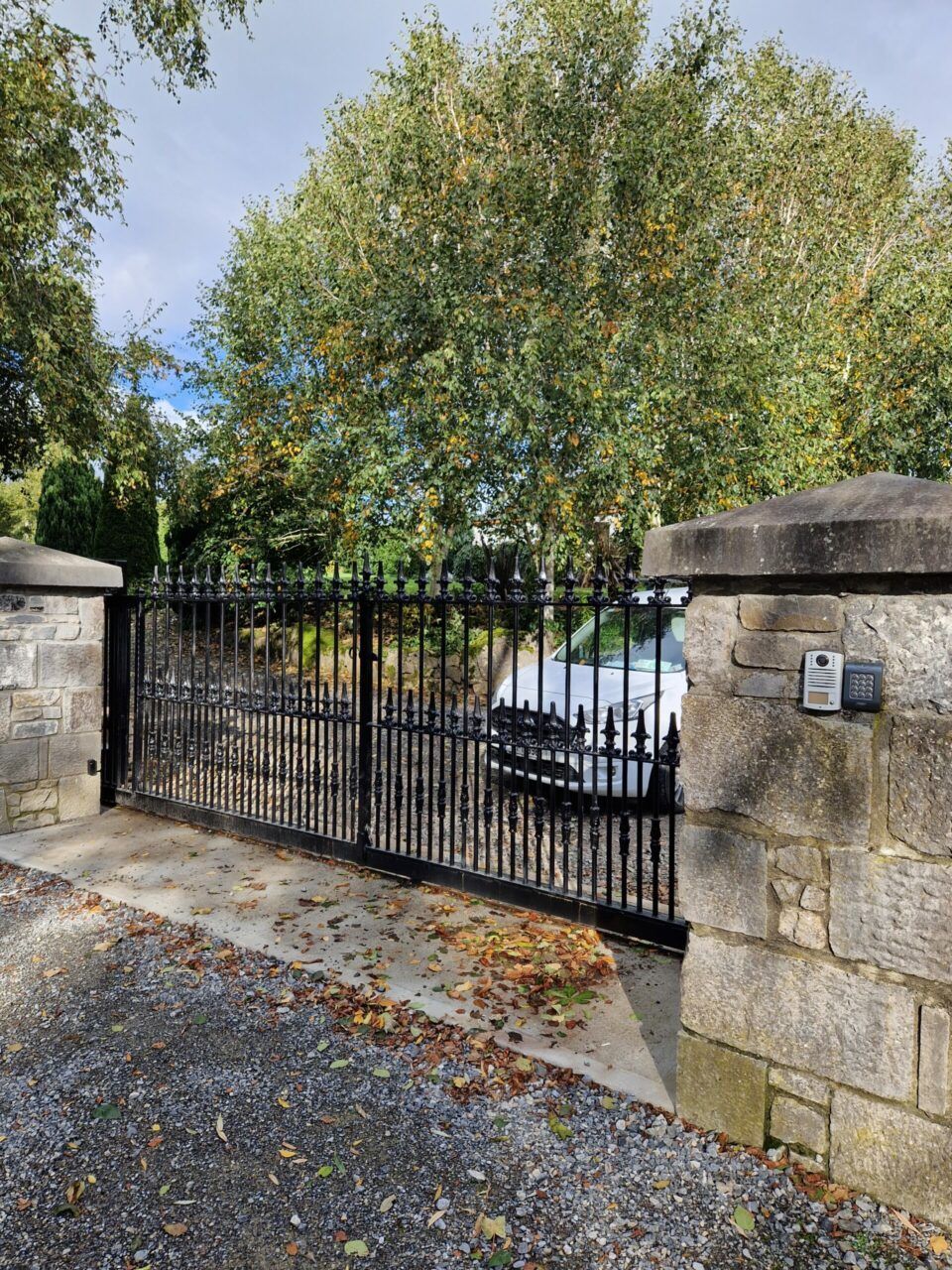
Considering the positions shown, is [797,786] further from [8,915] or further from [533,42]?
[533,42]

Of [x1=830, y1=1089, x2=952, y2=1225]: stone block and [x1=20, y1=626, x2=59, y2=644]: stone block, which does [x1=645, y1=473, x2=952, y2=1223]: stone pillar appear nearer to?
[x1=830, y1=1089, x2=952, y2=1225]: stone block

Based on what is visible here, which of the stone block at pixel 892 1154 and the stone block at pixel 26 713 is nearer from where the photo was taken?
the stone block at pixel 892 1154

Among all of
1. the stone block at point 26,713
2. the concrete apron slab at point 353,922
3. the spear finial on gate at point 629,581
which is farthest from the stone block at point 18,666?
the spear finial on gate at point 629,581

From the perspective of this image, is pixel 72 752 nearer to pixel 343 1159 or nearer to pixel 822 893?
pixel 343 1159

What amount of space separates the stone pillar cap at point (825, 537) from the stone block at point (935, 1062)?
46.1 inches

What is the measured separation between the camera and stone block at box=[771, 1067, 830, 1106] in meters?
2.23

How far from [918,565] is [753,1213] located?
1.79 m

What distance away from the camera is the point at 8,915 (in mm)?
4199

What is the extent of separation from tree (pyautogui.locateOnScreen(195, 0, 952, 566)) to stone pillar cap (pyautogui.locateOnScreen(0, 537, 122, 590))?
13.5 feet

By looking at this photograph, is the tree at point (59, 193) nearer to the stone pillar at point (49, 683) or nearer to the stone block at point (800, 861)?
the stone pillar at point (49, 683)

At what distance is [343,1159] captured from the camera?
233 cm

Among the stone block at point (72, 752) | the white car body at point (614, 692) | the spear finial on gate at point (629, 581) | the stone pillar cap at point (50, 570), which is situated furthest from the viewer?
the stone block at point (72, 752)

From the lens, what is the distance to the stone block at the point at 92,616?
19.3ft

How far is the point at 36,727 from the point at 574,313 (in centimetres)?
722
